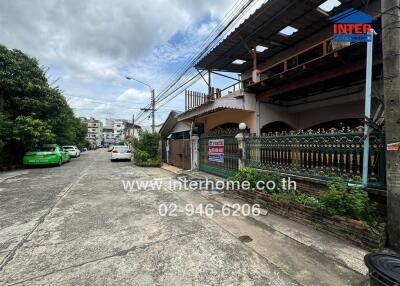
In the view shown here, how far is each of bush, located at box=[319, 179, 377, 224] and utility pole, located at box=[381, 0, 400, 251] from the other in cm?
35

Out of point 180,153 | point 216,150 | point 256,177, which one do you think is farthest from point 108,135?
point 256,177

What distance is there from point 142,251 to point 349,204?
3.34 meters

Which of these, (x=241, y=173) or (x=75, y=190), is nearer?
(x=241, y=173)

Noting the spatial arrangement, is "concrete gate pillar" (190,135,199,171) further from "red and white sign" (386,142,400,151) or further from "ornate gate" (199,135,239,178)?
"red and white sign" (386,142,400,151)

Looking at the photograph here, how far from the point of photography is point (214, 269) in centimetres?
260

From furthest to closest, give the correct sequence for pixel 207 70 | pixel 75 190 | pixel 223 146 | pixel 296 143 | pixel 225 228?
1. pixel 207 70
2. pixel 223 146
3. pixel 75 190
4. pixel 296 143
5. pixel 225 228

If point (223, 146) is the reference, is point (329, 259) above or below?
below

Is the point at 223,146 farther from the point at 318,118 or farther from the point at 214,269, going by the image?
the point at 214,269

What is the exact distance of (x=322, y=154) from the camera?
4.48m

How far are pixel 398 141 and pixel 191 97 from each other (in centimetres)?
937

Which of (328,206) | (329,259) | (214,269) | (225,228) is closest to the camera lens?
(214,269)

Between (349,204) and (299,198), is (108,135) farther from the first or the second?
(349,204)

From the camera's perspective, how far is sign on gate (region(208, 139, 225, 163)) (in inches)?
328

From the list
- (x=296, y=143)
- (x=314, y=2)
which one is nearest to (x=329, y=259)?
(x=296, y=143)
